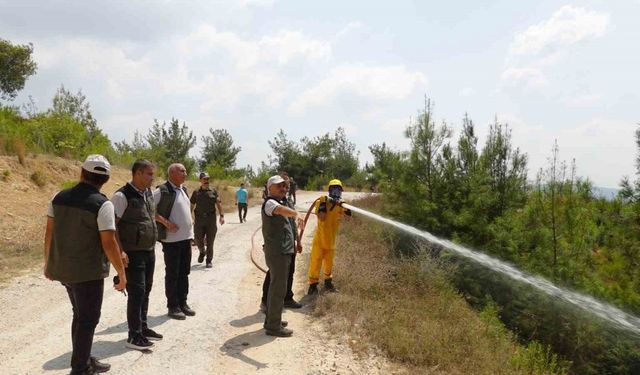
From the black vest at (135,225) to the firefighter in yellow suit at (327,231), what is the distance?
3.00m

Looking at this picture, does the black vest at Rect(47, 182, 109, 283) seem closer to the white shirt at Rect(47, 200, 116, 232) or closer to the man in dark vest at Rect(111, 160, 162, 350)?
the white shirt at Rect(47, 200, 116, 232)

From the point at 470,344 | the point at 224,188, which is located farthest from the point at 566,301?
the point at 224,188

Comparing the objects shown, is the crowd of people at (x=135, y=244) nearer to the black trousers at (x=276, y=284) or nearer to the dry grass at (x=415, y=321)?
the black trousers at (x=276, y=284)

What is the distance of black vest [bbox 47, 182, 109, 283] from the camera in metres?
3.82

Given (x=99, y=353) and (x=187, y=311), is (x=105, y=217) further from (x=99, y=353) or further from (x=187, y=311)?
(x=187, y=311)

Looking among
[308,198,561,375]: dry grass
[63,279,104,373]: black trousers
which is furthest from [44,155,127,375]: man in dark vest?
[308,198,561,375]: dry grass

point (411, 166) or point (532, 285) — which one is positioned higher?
point (411, 166)

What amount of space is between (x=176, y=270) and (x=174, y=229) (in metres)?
0.56

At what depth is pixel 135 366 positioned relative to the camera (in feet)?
14.8

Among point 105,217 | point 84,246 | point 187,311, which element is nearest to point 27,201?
point 187,311

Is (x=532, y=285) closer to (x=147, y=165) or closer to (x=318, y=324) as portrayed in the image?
(x=318, y=324)

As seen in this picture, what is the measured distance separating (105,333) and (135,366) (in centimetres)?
112

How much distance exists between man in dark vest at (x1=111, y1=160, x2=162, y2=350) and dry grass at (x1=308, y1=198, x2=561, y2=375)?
8.01 feet

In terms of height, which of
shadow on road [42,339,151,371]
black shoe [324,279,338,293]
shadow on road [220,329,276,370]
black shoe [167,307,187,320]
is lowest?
shadow on road [220,329,276,370]
